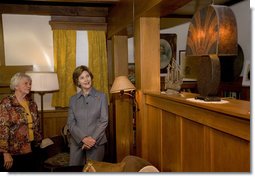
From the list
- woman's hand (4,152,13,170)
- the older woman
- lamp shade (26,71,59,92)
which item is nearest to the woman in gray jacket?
the older woman

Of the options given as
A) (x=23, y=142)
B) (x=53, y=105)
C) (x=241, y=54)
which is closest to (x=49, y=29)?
(x=53, y=105)

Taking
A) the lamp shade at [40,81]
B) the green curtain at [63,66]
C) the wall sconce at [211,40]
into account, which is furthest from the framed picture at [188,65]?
the wall sconce at [211,40]

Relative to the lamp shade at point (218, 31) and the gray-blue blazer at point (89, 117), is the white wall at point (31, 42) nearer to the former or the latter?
the gray-blue blazer at point (89, 117)

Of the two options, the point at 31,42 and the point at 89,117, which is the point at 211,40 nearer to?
the point at 89,117

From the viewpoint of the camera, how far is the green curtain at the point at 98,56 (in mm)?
3758

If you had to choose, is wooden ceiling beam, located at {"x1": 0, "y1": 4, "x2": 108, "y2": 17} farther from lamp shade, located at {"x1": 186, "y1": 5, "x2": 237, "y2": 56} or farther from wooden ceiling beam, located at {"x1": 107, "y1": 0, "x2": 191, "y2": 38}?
lamp shade, located at {"x1": 186, "y1": 5, "x2": 237, "y2": 56}

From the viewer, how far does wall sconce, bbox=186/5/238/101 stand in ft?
4.14

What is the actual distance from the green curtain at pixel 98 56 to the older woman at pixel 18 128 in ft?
5.50

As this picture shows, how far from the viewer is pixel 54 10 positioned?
3.61m

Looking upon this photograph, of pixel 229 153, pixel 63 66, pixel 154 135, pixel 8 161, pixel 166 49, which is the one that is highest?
pixel 166 49

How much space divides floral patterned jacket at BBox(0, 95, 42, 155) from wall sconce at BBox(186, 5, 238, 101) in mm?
1251

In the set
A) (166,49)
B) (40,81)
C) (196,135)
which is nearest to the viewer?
(196,135)

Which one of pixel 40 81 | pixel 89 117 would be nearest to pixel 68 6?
pixel 40 81

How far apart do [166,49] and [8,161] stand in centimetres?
296
